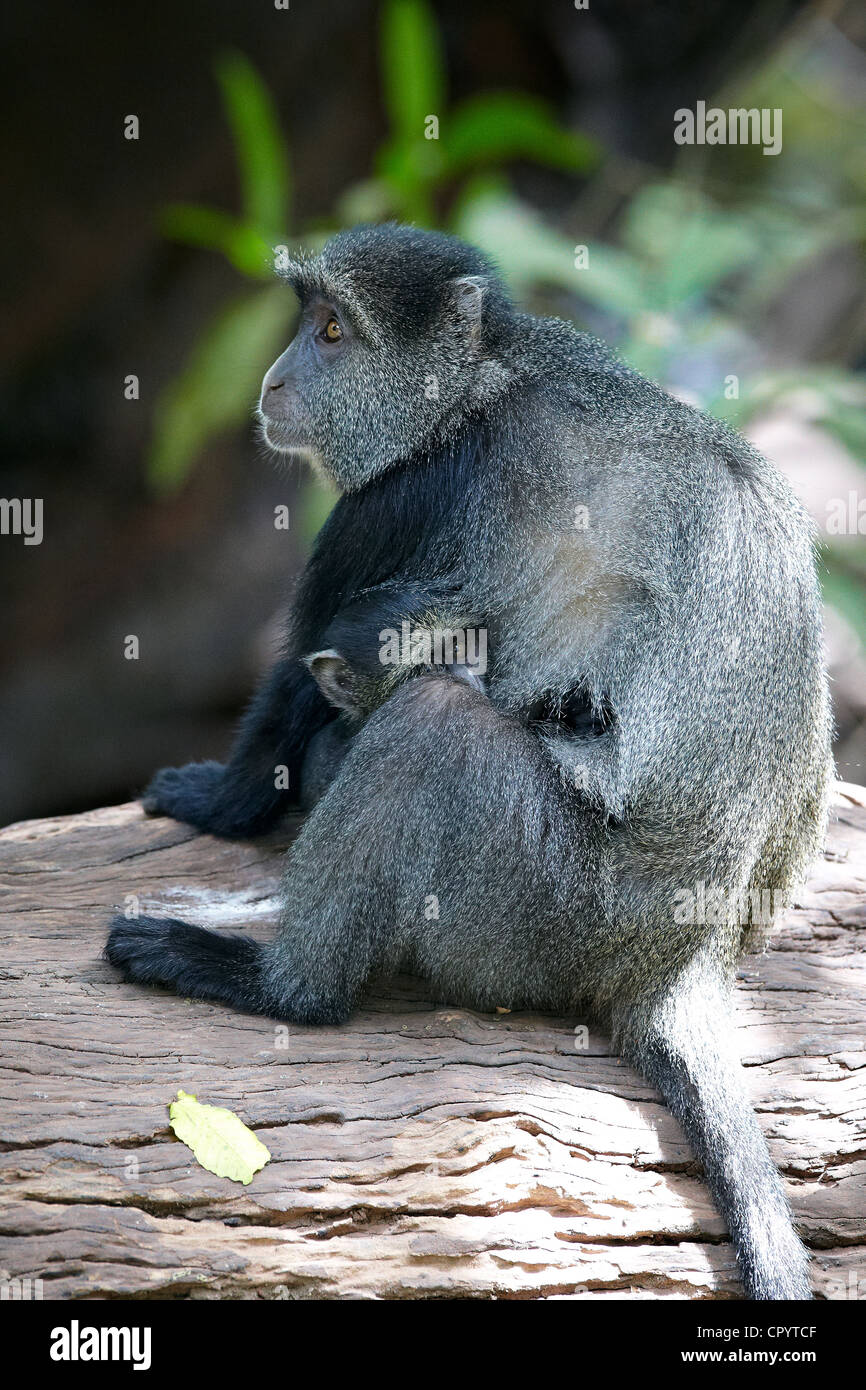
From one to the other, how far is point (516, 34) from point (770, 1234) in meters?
14.8

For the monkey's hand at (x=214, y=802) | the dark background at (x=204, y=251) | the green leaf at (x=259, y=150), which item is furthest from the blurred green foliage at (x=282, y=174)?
the monkey's hand at (x=214, y=802)

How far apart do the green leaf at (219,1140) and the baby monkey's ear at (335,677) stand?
2.02 m

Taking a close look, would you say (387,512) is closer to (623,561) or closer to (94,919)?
(623,561)

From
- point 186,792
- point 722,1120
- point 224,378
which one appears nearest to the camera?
point 722,1120

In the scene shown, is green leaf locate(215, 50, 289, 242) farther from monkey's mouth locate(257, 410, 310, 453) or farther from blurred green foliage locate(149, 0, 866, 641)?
monkey's mouth locate(257, 410, 310, 453)

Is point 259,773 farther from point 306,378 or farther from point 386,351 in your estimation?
point 386,351

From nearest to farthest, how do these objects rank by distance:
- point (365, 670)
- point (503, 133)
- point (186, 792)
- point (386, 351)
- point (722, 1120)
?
point (722, 1120)
point (365, 670)
point (386, 351)
point (186, 792)
point (503, 133)

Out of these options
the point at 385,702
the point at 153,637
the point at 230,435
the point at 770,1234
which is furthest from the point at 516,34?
the point at 770,1234

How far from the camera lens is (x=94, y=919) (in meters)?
6.86

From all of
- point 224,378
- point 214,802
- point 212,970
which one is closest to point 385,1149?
point 212,970

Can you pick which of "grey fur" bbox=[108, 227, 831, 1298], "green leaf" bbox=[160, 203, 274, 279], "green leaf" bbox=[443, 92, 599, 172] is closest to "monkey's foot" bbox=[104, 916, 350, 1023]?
"grey fur" bbox=[108, 227, 831, 1298]

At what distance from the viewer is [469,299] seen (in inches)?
255

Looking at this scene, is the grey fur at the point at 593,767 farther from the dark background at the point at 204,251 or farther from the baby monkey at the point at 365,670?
the dark background at the point at 204,251

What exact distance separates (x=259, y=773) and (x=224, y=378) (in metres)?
4.96
